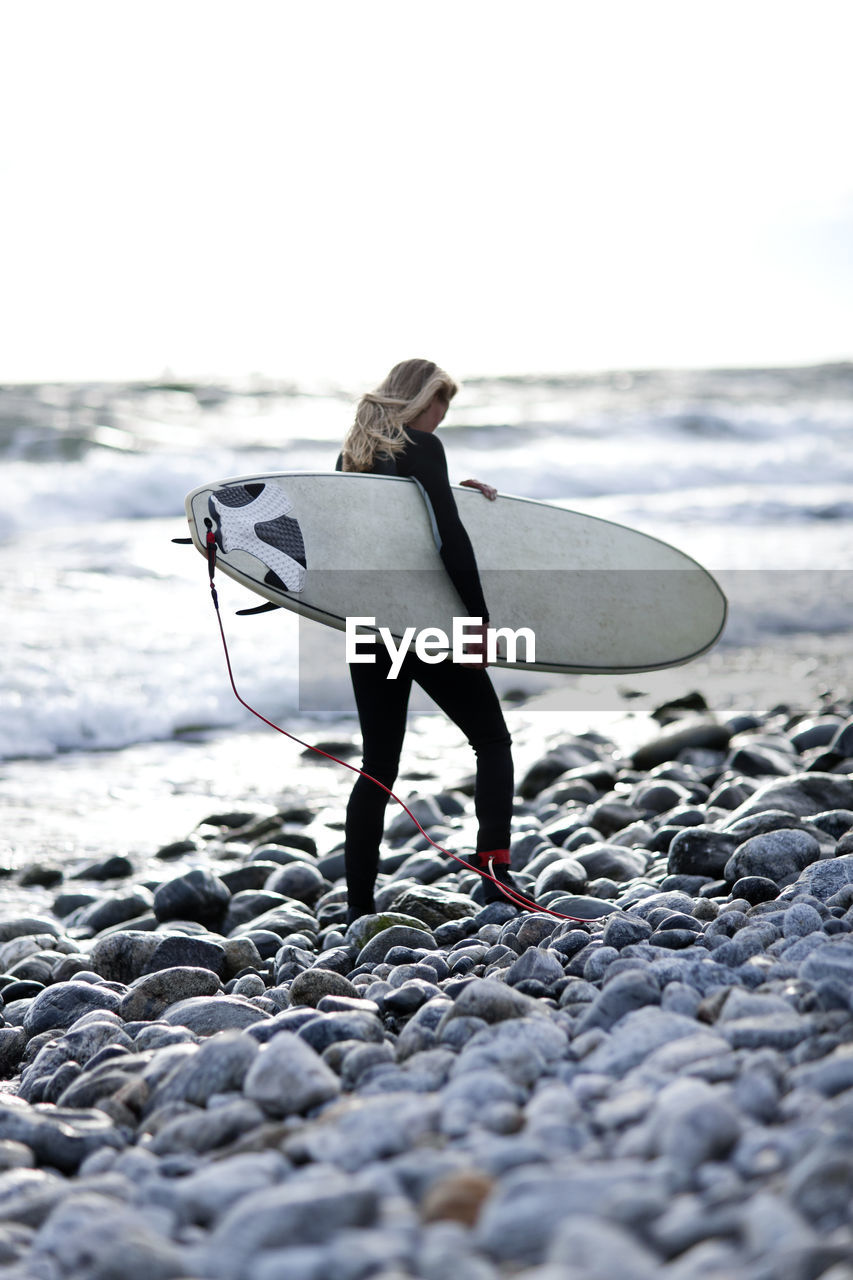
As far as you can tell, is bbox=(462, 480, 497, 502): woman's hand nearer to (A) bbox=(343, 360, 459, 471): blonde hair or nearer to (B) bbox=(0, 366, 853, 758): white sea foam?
(A) bbox=(343, 360, 459, 471): blonde hair

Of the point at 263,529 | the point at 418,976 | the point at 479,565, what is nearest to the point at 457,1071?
the point at 418,976

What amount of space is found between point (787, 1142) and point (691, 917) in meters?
1.36

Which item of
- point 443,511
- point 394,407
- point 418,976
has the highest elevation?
point 394,407

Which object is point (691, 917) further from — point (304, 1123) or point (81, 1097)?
point (81, 1097)

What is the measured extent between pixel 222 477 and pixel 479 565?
857cm

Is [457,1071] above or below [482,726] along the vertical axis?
below

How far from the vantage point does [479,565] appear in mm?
4445

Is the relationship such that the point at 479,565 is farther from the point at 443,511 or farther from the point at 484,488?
the point at 443,511

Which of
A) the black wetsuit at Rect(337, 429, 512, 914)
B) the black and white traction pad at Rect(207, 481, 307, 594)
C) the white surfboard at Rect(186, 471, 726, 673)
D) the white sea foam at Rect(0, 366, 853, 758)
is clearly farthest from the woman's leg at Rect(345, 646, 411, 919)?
the white sea foam at Rect(0, 366, 853, 758)

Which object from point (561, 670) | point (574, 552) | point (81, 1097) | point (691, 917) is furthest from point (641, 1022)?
point (574, 552)

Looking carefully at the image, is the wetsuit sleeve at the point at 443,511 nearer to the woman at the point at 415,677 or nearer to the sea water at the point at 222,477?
the woman at the point at 415,677

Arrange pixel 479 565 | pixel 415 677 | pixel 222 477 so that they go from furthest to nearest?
pixel 222 477
pixel 479 565
pixel 415 677

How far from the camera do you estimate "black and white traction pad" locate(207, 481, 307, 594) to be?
393cm

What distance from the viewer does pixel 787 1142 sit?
63.8 inches
